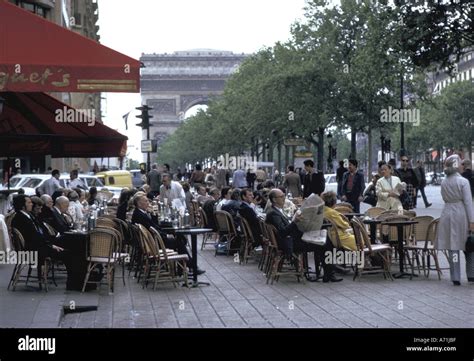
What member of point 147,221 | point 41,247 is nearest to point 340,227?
point 147,221

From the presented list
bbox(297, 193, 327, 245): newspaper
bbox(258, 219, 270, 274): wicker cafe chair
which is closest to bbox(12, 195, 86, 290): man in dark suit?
bbox(258, 219, 270, 274): wicker cafe chair

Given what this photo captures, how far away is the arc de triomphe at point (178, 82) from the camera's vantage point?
16012 cm

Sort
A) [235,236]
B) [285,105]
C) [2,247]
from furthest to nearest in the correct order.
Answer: [285,105] < [235,236] < [2,247]

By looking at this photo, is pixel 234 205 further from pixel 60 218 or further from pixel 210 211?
pixel 60 218

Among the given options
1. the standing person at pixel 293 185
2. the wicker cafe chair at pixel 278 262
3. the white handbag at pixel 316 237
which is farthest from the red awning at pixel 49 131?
the standing person at pixel 293 185

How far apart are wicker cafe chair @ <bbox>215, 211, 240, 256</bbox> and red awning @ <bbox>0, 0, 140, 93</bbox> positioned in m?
10.8

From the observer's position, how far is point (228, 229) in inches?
793

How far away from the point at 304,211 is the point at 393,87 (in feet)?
93.2

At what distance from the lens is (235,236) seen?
20.4 m

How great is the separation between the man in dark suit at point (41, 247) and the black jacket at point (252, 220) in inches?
156

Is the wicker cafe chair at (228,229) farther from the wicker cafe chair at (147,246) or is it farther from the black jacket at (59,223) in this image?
the wicker cafe chair at (147,246)

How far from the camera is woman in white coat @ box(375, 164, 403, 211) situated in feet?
62.8

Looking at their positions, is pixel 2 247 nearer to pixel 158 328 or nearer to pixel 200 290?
pixel 200 290
